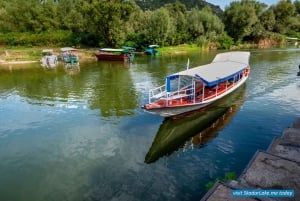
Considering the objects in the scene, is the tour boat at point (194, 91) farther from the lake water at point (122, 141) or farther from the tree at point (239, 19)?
the tree at point (239, 19)

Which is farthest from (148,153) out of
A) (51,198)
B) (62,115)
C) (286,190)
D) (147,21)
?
(147,21)

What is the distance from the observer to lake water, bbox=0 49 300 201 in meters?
11.3

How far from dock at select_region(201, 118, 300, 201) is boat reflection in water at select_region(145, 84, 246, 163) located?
4.78m

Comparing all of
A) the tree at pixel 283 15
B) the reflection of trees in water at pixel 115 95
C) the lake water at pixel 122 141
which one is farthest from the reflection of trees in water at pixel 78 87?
the tree at pixel 283 15

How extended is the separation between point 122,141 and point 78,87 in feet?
53.9

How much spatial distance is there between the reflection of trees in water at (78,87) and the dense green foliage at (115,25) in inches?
966

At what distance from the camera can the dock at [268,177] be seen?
8.49 metres

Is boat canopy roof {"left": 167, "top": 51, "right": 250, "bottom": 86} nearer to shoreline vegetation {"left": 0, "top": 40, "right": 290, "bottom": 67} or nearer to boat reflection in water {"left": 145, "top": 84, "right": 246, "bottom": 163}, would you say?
boat reflection in water {"left": 145, "top": 84, "right": 246, "bottom": 163}

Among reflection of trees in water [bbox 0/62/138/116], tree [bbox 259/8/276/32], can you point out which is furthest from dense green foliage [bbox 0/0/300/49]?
reflection of trees in water [bbox 0/62/138/116]

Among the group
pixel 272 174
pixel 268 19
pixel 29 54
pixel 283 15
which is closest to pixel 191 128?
pixel 272 174

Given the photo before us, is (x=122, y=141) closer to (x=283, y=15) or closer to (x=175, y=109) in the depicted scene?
(x=175, y=109)

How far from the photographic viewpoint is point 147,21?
229 ft

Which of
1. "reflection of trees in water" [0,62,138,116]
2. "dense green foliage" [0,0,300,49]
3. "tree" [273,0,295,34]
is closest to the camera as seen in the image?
"reflection of trees in water" [0,62,138,116]

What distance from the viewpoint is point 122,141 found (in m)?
15.6
